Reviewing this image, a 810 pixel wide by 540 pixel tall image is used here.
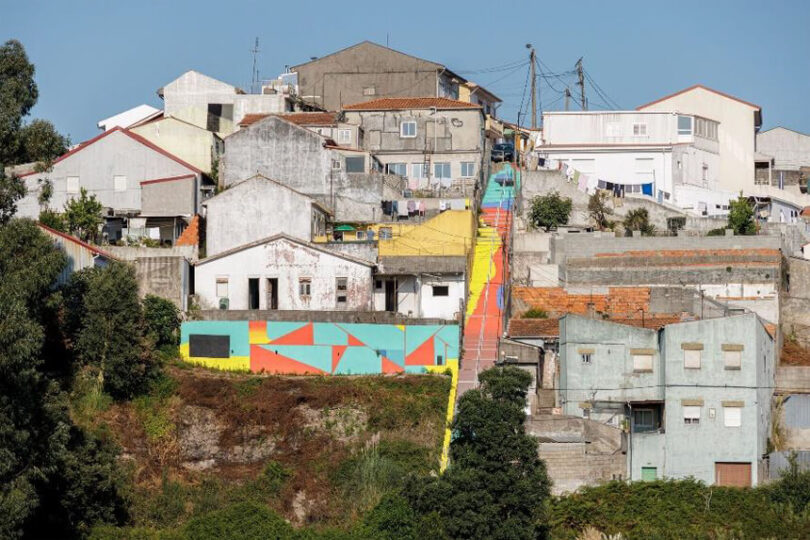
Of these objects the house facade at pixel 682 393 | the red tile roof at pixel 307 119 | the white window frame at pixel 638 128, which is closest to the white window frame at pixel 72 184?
the red tile roof at pixel 307 119

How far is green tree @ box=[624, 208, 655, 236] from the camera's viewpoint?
70250 millimetres

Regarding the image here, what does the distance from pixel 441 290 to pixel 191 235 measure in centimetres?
995

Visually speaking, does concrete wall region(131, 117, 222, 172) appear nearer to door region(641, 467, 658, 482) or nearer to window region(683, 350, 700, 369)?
window region(683, 350, 700, 369)

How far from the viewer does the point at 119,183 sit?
225ft

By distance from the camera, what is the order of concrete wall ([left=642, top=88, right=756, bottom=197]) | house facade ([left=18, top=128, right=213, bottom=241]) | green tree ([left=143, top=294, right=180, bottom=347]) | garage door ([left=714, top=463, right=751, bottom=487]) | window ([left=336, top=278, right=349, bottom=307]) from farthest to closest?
concrete wall ([left=642, top=88, right=756, bottom=197]), house facade ([left=18, top=128, right=213, bottom=241]), window ([left=336, top=278, right=349, bottom=307]), green tree ([left=143, top=294, right=180, bottom=347]), garage door ([left=714, top=463, right=751, bottom=487])

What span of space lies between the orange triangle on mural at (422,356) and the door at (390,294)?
12.9 ft

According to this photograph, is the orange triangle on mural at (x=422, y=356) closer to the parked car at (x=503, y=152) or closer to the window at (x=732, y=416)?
the window at (x=732, y=416)

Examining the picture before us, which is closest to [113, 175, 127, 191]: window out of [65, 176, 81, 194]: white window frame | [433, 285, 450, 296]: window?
[65, 176, 81, 194]: white window frame

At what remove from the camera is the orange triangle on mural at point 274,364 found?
5762 centimetres

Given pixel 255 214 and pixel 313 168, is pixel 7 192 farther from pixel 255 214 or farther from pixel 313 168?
pixel 313 168

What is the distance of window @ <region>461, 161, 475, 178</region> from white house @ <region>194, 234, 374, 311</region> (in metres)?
15.0

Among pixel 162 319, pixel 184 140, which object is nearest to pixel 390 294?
pixel 162 319

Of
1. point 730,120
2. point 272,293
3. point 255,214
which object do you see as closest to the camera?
point 272,293

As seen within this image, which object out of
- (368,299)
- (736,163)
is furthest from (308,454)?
(736,163)
